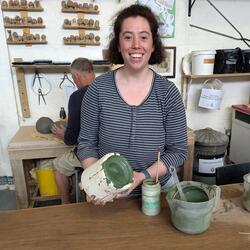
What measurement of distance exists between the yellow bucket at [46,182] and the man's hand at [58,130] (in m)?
0.29

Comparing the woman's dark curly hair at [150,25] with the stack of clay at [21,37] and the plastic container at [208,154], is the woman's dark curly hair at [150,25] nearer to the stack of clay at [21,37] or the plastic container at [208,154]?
the stack of clay at [21,37]

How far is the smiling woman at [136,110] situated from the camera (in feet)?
3.42

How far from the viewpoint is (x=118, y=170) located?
82cm

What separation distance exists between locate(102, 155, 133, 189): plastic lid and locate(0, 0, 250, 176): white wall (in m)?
1.67

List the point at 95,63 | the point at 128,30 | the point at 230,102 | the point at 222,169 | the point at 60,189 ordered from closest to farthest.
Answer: the point at 128,30 → the point at 222,169 → the point at 60,189 → the point at 95,63 → the point at 230,102

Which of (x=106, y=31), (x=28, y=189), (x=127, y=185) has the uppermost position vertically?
(x=106, y=31)

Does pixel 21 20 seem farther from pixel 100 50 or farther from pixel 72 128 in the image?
pixel 72 128

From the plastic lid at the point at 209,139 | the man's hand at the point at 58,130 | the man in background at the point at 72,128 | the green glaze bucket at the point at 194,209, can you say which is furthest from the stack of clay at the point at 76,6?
the green glaze bucket at the point at 194,209

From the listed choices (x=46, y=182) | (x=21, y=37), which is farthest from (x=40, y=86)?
(x=46, y=182)


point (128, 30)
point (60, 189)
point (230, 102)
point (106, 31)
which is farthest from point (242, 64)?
point (60, 189)

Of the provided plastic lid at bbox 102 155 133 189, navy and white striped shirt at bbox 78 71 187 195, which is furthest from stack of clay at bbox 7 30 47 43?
plastic lid at bbox 102 155 133 189

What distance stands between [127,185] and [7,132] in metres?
1.91

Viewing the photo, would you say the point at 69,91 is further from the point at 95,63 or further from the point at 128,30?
the point at 128,30

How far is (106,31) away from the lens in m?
2.27
